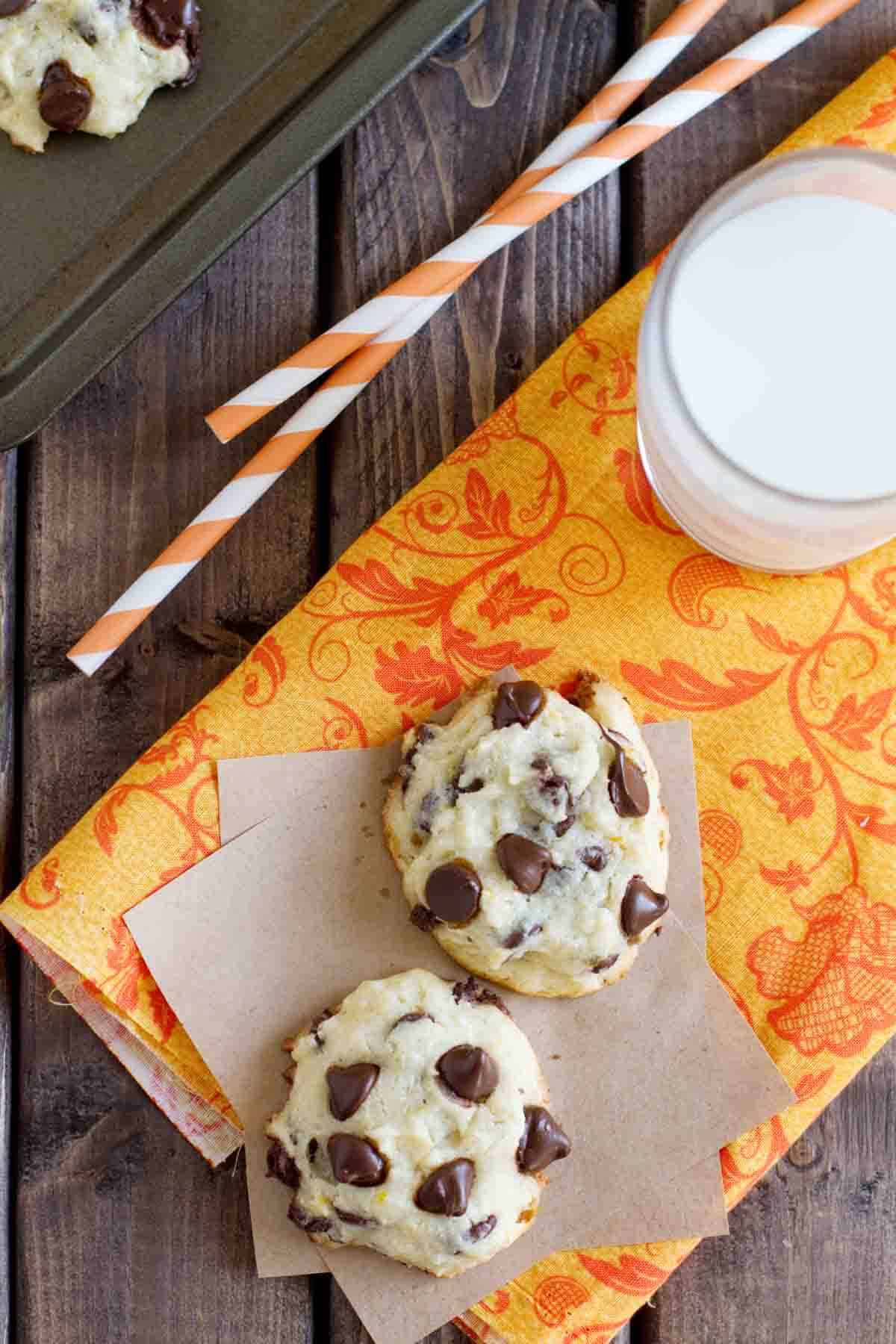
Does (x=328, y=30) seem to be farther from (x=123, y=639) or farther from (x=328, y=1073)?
(x=328, y=1073)

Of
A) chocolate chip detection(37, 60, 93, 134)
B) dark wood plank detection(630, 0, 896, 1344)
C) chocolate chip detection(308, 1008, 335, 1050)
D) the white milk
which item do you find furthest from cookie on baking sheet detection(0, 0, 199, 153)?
dark wood plank detection(630, 0, 896, 1344)

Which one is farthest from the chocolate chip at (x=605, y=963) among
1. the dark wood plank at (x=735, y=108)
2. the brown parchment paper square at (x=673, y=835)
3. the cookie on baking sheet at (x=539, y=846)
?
the dark wood plank at (x=735, y=108)

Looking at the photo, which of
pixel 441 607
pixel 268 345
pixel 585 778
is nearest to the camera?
pixel 585 778

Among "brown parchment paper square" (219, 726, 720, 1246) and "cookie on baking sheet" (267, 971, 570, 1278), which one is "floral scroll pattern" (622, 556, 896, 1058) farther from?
"cookie on baking sheet" (267, 971, 570, 1278)

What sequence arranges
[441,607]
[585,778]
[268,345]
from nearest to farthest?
1. [585,778]
2. [441,607]
3. [268,345]

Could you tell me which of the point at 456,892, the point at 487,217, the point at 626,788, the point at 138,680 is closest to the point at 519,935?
the point at 456,892

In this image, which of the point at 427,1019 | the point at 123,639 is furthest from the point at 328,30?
the point at 427,1019
